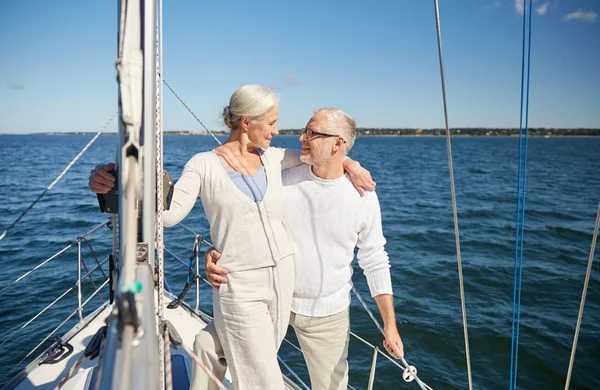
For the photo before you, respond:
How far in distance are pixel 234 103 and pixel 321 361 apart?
135cm

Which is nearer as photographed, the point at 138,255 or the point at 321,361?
the point at 138,255

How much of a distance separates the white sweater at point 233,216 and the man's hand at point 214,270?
0.07 feet

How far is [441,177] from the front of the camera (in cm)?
3108

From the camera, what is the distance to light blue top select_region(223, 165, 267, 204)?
1908mm

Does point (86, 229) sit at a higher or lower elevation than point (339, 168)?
lower

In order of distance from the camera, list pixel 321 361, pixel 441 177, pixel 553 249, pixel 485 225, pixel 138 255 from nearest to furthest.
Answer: pixel 138 255 < pixel 321 361 < pixel 553 249 < pixel 485 225 < pixel 441 177

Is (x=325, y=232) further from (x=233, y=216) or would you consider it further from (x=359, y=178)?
(x=233, y=216)

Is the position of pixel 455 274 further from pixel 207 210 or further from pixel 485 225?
pixel 207 210

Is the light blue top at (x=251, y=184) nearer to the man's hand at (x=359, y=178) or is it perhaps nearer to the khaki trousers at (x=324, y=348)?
the man's hand at (x=359, y=178)

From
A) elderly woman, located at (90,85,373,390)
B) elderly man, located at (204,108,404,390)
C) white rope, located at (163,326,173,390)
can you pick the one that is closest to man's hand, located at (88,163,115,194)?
elderly woman, located at (90,85,373,390)

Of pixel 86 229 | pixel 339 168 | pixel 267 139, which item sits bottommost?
pixel 86 229

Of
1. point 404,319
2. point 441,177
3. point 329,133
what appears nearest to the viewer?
point 329,133

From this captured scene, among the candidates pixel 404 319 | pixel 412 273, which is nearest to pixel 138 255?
pixel 404 319

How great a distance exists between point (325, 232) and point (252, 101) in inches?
29.1
